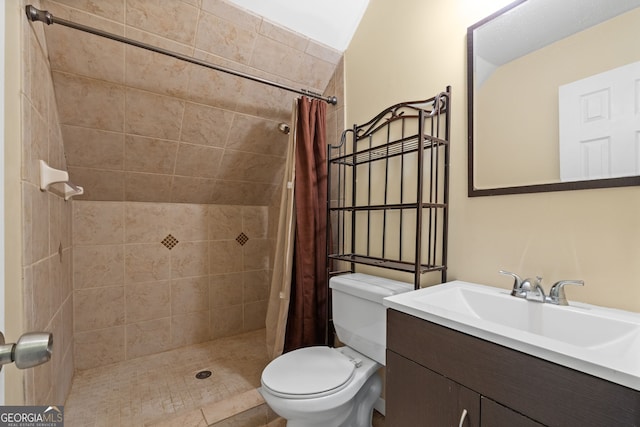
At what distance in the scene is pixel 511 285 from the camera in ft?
3.48

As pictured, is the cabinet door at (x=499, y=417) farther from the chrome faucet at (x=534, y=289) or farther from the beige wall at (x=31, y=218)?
the beige wall at (x=31, y=218)

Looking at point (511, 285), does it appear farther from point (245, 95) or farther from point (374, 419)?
point (245, 95)

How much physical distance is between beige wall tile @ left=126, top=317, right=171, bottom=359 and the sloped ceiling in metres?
0.96

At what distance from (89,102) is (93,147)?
0.30 m

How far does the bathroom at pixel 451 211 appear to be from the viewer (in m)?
0.83

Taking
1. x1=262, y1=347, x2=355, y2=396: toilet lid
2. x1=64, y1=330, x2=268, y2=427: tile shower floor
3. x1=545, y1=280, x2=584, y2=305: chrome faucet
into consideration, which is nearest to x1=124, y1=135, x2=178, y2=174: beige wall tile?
x1=64, y1=330, x2=268, y2=427: tile shower floor

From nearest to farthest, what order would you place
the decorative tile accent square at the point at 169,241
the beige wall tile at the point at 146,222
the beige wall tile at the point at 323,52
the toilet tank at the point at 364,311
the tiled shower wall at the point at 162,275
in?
→ 1. the toilet tank at the point at 364,311
2. the beige wall tile at the point at 323,52
3. the tiled shower wall at the point at 162,275
4. the beige wall tile at the point at 146,222
5. the decorative tile accent square at the point at 169,241

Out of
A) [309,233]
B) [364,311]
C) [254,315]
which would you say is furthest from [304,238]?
[254,315]

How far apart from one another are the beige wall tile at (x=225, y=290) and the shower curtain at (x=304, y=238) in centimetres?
83

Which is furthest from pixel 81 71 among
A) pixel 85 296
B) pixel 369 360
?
pixel 369 360

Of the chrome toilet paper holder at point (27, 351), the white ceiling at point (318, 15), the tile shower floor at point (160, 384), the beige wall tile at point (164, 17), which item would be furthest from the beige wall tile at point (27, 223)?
the white ceiling at point (318, 15)

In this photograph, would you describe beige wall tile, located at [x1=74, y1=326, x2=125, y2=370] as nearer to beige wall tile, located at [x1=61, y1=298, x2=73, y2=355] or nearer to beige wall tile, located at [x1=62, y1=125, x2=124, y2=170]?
beige wall tile, located at [x1=61, y1=298, x2=73, y2=355]

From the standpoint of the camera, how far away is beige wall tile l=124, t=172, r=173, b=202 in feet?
6.43

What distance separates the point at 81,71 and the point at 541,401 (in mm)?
2195
